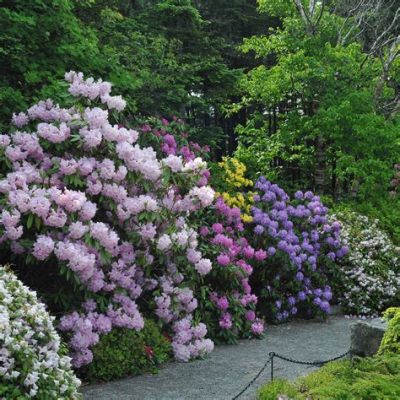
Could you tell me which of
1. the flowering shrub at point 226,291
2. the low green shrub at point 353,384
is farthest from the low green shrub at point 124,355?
the low green shrub at point 353,384

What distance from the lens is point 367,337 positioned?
5.39 metres

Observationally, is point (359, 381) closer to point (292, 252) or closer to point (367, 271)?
point (292, 252)

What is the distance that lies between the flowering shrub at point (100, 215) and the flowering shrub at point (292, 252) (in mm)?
2044

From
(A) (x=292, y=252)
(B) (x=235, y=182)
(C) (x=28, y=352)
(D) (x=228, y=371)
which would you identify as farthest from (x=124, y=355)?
(B) (x=235, y=182)

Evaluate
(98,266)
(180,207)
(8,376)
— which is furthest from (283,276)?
(8,376)

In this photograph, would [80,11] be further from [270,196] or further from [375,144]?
[375,144]

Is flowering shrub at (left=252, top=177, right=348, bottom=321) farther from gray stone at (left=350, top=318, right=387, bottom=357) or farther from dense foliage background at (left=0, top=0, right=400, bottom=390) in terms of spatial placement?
gray stone at (left=350, top=318, right=387, bottom=357)

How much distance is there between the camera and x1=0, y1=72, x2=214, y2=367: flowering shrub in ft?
17.7

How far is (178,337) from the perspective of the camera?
6406 millimetres

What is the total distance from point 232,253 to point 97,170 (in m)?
2.46

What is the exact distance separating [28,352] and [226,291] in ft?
14.0

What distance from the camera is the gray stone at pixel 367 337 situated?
5320 millimetres

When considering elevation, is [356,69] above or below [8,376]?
above

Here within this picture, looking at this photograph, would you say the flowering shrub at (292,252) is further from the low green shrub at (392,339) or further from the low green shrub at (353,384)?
the low green shrub at (392,339)
